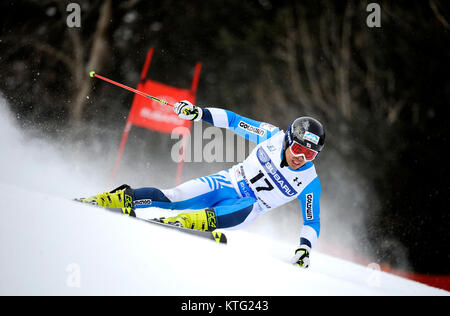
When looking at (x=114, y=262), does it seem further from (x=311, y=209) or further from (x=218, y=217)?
(x=311, y=209)

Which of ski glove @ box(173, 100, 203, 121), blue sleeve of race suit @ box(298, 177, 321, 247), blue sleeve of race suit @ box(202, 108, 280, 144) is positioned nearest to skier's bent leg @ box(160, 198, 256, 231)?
blue sleeve of race suit @ box(298, 177, 321, 247)

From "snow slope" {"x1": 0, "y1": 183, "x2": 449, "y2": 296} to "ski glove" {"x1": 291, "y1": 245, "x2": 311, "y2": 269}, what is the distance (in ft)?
2.73

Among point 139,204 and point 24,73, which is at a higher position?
point 24,73

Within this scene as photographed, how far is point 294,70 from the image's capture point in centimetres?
1015

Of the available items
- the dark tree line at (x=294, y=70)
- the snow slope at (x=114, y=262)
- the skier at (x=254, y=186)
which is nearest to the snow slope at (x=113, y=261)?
the snow slope at (x=114, y=262)

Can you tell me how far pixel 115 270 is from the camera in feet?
5.05

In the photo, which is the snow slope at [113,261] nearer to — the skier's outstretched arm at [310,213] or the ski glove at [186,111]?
the skier's outstretched arm at [310,213]

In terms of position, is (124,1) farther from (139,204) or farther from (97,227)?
(97,227)

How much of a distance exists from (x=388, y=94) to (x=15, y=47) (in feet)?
25.0

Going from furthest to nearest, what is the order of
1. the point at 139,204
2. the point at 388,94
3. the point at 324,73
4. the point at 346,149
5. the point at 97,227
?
the point at 324,73, the point at 388,94, the point at 346,149, the point at 139,204, the point at 97,227

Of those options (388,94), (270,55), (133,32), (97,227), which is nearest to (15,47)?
(133,32)

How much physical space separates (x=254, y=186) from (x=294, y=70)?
7.69 meters

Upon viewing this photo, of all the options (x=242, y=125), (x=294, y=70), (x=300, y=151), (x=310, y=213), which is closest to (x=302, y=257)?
(x=310, y=213)

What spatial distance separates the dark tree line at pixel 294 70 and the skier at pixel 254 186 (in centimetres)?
395
